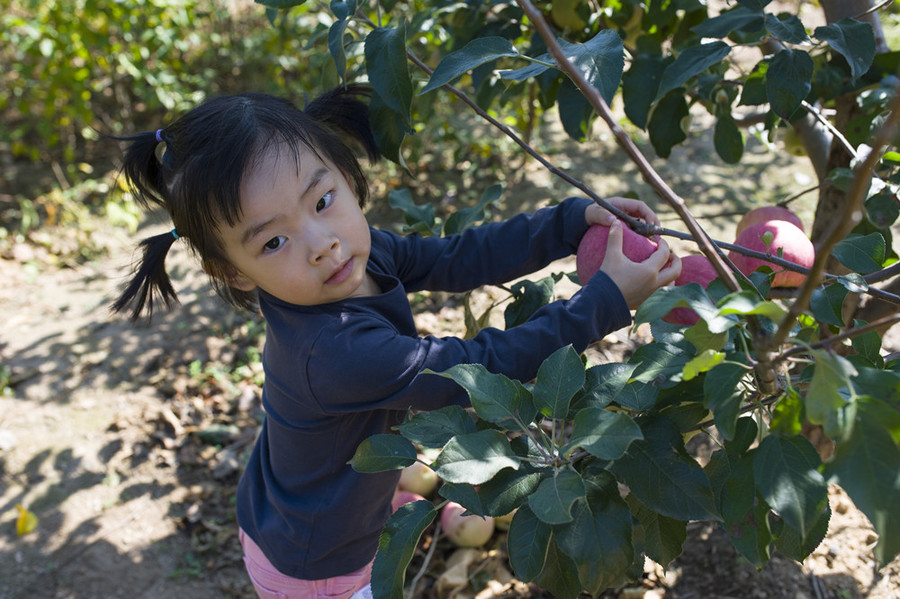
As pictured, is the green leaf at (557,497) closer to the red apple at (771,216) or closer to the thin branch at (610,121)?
the thin branch at (610,121)

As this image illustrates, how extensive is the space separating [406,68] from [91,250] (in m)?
3.43

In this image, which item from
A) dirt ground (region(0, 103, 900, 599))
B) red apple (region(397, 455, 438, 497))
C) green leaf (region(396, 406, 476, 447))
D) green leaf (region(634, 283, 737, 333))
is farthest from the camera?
red apple (region(397, 455, 438, 497))

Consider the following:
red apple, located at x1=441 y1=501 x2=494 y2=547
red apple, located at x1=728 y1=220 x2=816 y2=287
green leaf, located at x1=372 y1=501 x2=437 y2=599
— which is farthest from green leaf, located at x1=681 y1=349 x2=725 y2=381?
red apple, located at x1=441 y1=501 x2=494 y2=547

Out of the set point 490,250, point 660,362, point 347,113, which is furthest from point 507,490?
point 347,113

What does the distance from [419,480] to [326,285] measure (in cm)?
114

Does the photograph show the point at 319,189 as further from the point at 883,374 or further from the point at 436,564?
the point at 436,564

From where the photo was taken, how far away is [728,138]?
1673mm

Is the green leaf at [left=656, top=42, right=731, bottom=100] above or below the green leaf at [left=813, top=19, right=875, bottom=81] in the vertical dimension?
above

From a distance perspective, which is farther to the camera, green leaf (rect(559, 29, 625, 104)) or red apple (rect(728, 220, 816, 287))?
red apple (rect(728, 220, 816, 287))

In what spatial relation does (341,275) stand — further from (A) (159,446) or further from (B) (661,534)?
(A) (159,446)

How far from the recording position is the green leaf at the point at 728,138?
1.66 metres

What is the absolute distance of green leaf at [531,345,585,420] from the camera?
3.39ft

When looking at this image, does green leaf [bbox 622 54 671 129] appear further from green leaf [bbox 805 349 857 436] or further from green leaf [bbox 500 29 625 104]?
green leaf [bbox 805 349 857 436]

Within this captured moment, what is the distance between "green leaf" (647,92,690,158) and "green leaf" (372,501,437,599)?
1009 millimetres
